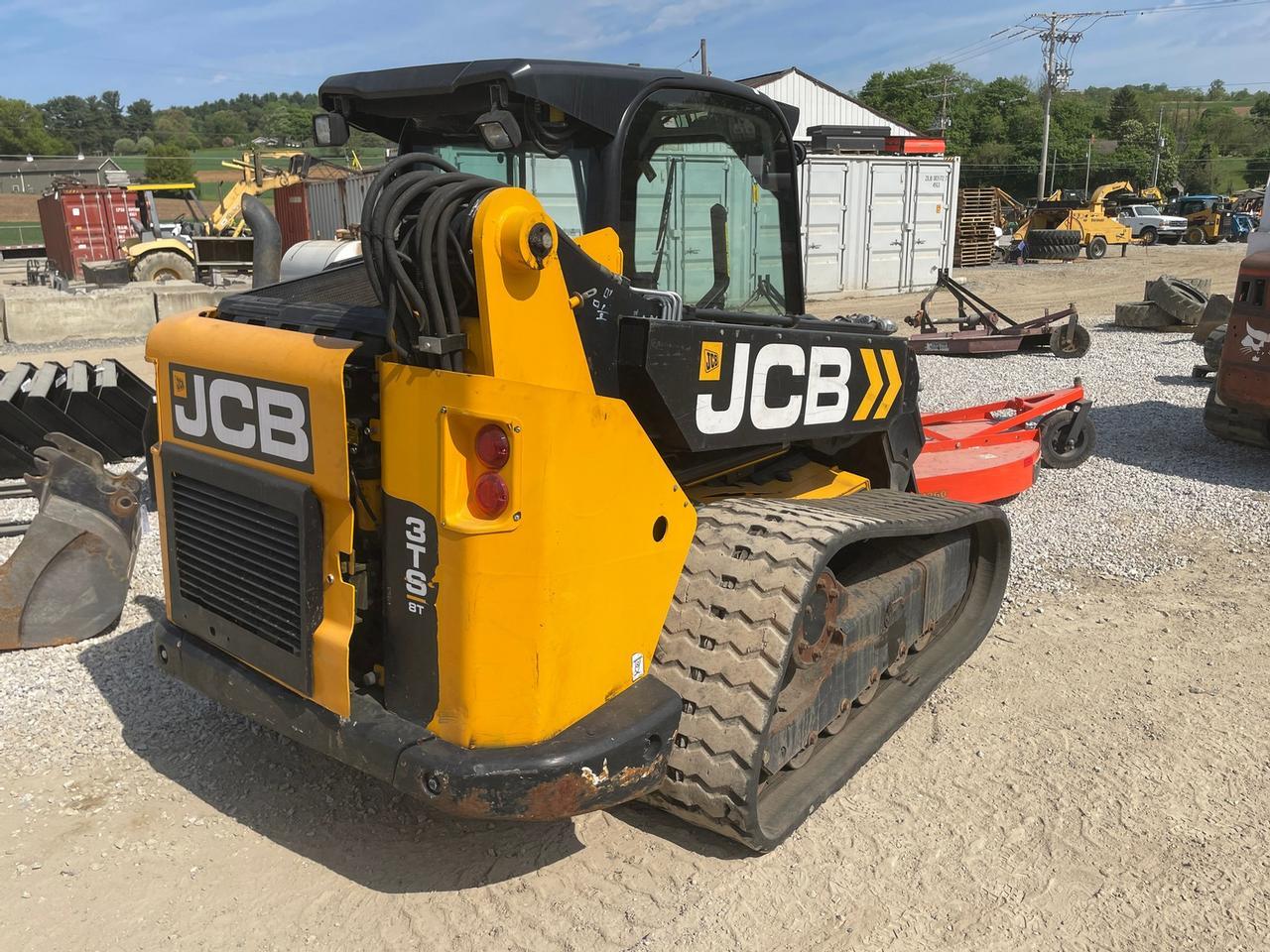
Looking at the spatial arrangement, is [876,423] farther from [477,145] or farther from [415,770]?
[415,770]

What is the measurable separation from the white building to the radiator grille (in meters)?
32.3

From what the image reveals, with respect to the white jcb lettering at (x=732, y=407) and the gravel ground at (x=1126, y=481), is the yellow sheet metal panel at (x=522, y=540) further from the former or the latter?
the gravel ground at (x=1126, y=481)

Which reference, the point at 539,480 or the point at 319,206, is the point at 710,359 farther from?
the point at 319,206

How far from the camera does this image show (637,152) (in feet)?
10.2

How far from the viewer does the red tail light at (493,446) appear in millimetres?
2344

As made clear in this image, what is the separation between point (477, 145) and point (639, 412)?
1159mm

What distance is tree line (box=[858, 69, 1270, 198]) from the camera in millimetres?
64125

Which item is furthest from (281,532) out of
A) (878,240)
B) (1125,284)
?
(1125,284)

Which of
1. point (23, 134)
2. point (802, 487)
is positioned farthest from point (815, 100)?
point (23, 134)

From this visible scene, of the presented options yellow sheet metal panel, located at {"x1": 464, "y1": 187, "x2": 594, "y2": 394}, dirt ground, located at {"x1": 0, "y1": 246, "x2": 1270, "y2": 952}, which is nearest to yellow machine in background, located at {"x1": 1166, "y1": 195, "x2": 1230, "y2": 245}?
dirt ground, located at {"x1": 0, "y1": 246, "x2": 1270, "y2": 952}

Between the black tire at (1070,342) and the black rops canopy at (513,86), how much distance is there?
9865mm

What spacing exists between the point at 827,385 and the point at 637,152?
3.21 ft

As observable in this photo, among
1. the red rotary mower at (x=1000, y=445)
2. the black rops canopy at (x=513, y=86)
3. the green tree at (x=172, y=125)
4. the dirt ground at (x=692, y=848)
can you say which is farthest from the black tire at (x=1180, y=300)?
the green tree at (x=172, y=125)

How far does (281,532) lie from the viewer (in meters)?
2.73
